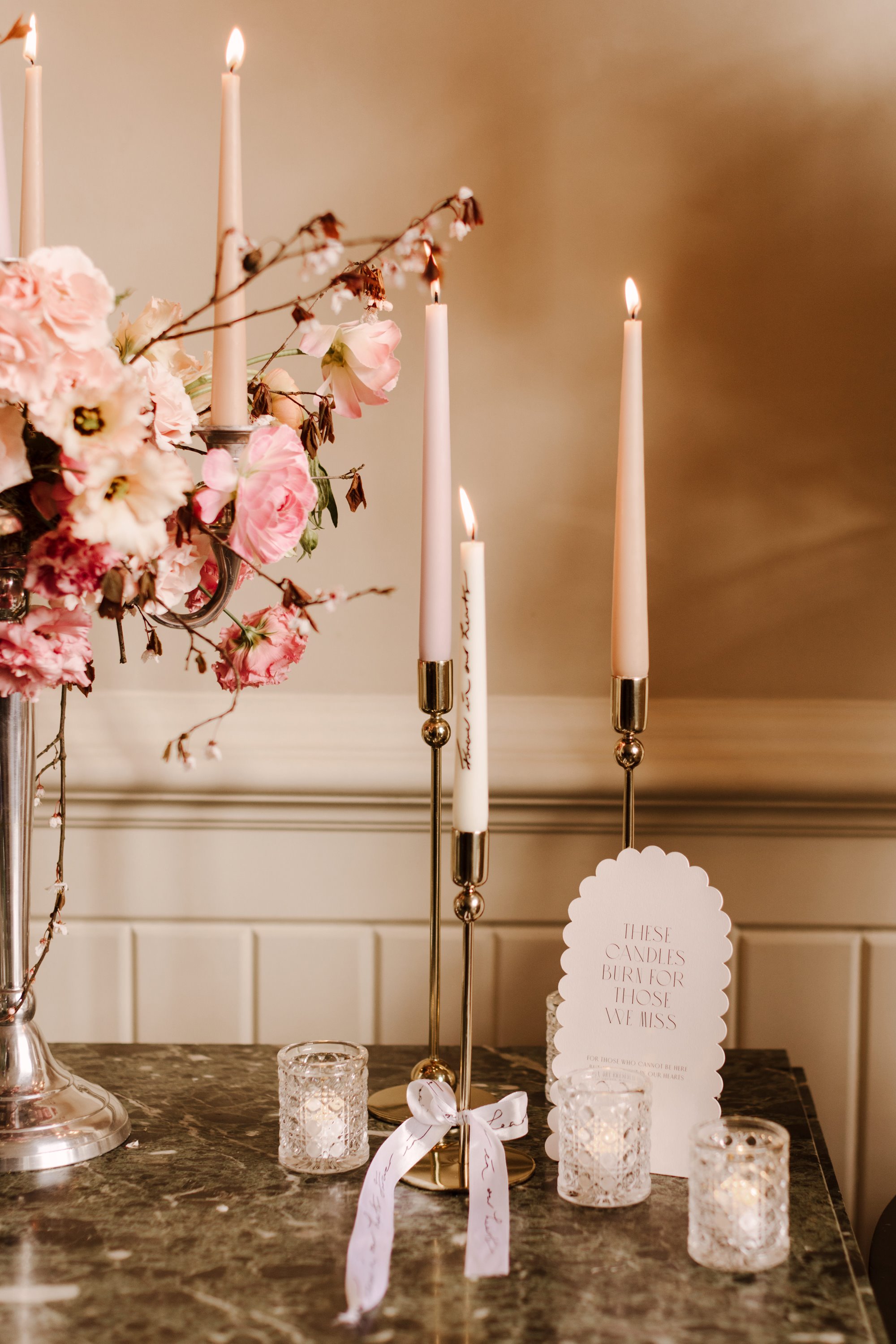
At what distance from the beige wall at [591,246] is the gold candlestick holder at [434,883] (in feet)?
1.13

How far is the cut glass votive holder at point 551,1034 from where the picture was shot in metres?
0.83

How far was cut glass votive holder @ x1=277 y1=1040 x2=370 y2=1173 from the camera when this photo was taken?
2.55 ft

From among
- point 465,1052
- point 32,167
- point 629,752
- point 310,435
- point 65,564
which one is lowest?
point 465,1052

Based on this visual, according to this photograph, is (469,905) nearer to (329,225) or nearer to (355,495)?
(355,495)

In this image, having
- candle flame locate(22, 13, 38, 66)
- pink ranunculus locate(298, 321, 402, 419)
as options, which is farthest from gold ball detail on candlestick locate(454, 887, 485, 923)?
candle flame locate(22, 13, 38, 66)

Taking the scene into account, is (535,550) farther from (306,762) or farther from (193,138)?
(193,138)

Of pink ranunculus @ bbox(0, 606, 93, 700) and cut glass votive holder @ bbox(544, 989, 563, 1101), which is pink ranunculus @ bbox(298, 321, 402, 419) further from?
cut glass votive holder @ bbox(544, 989, 563, 1101)

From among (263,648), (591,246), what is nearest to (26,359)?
(263,648)

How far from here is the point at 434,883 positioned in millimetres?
863

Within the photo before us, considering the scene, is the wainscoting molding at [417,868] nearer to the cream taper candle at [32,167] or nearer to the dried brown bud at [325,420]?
the dried brown bud at [325,420]

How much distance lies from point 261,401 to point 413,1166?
1.76 ft

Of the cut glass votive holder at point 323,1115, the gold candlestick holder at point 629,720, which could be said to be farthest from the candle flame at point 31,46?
the cut glass votive holder at point 323,1115

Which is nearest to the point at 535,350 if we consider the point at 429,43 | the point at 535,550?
the point at 535,550

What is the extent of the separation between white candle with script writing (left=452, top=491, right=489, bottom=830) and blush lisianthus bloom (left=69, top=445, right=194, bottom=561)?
0.57 feet
